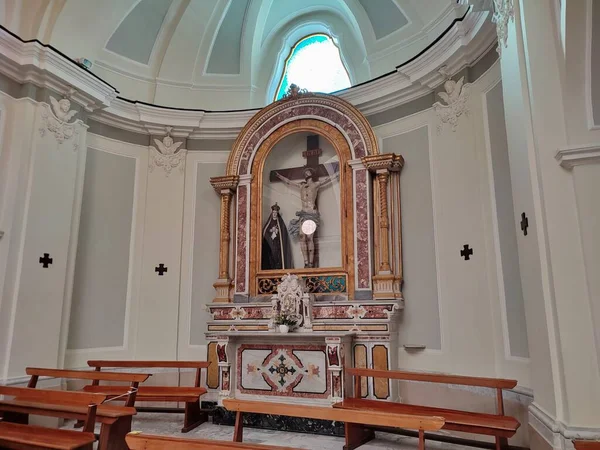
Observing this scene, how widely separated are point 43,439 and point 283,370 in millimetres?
2504

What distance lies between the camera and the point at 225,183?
6.65 meters

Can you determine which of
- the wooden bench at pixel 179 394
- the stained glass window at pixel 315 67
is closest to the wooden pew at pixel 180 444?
the wooden bench at pixel 179 394

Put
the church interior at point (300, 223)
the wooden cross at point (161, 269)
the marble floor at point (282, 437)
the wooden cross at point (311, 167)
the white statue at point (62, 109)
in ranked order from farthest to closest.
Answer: the wooden cross at point (161, 269), the wooden cross at point (311, 167), the white statue at point (62, 109), the marble floor at point (282, 437), the church interior at point (300, 223)

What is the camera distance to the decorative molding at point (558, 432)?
2.77 metres

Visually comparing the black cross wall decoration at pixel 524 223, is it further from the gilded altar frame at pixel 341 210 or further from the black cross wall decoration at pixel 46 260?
Result: the black cross wall decoration at pixel 46 260

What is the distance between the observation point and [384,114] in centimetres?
633

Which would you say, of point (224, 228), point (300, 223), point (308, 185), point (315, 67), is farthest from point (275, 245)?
point (315, 67)

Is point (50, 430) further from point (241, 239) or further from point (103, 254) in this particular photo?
point (241, 239)

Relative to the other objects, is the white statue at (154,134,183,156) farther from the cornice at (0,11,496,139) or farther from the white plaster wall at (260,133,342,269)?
the white plaster wall at (260,133,342,269)

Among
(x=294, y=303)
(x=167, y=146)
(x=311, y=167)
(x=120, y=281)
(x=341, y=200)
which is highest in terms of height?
(x=167, y=146)

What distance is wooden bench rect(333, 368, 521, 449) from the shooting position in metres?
3.67

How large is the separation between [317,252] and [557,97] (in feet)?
12.1

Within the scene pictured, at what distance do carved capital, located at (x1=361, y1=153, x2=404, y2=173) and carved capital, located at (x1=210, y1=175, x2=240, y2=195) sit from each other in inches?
73.8

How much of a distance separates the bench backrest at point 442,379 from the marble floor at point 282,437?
53 centimetres
